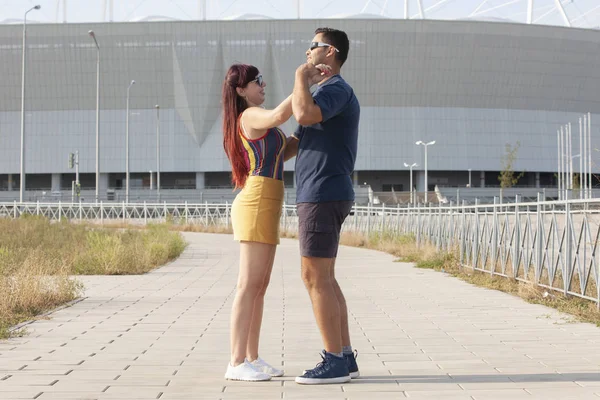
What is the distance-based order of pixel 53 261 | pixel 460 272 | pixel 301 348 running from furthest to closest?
pixel 460 272, pixel 53 261, pixel 301 348

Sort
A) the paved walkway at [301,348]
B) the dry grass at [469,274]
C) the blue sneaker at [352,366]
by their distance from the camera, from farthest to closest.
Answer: the dry grass at [469,274]
the blue sneaker at [352,366]
the paved walkway at [301,348]

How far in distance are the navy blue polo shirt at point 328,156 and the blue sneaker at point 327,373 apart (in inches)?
39.0

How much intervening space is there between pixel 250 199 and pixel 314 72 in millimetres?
916

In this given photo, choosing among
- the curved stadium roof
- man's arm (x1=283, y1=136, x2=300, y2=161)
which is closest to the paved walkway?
man's arm (x1=283, y1=136, x2=300, y2=161)

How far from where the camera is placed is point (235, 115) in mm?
6410

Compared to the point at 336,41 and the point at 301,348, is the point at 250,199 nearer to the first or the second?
the point at 336,41

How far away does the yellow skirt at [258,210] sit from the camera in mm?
6262

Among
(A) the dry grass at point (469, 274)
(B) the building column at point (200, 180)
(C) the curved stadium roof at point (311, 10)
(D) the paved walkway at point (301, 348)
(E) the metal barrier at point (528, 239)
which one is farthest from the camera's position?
(B) the building column at point (200, 180)

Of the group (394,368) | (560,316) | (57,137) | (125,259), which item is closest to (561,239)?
(560,316)

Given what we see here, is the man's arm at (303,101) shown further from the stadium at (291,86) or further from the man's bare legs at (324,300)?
the stadium at (291,86)

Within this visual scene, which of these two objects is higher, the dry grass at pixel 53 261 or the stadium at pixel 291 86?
the stadium at pixel 291 86

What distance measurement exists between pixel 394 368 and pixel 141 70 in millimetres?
80890

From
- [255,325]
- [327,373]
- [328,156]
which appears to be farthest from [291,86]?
[327,373]

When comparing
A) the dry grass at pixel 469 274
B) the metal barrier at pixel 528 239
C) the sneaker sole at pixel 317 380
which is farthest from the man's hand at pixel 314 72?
the metal barrier at pixel 528 239
